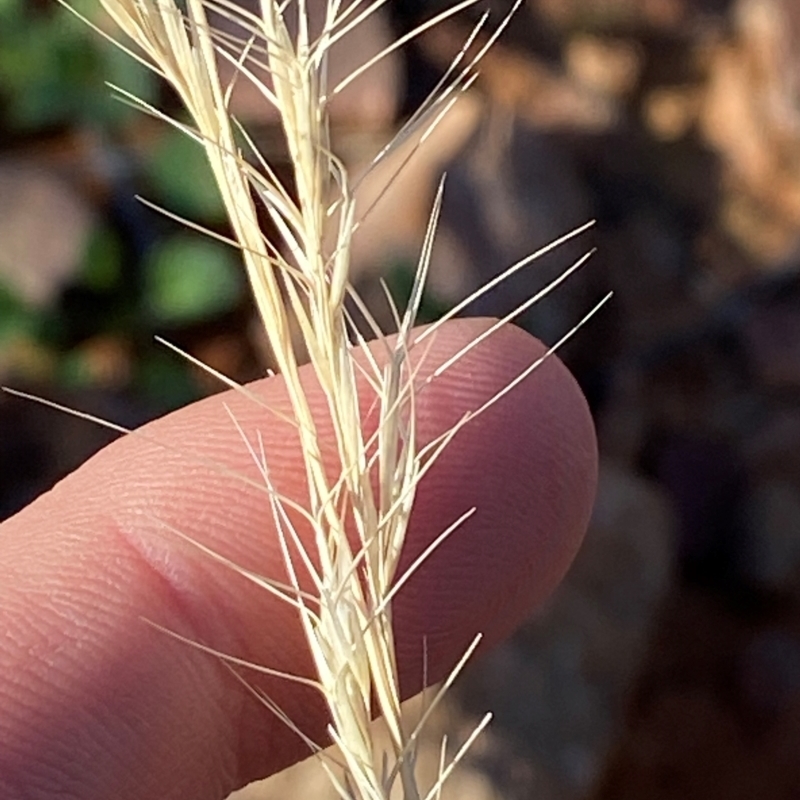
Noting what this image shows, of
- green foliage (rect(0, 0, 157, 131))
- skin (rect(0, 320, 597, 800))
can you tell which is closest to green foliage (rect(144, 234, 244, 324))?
green foliage (rect(0, 0, 157, 131))

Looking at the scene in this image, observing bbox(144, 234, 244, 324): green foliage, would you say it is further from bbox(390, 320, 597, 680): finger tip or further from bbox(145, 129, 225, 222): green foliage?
bbox(390, 320, 597, 680): finger tip

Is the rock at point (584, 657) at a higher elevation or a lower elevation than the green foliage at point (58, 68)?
lower

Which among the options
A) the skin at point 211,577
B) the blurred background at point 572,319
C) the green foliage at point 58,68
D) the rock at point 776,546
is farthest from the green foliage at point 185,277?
the skin at point 211,577

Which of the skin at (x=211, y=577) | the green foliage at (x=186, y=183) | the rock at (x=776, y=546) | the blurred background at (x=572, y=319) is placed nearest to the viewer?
the skin at (x=211, y=577)

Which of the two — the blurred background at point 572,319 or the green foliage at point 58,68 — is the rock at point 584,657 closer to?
the blurred background at point 572,319

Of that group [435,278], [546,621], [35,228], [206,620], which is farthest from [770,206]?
[206,620]
